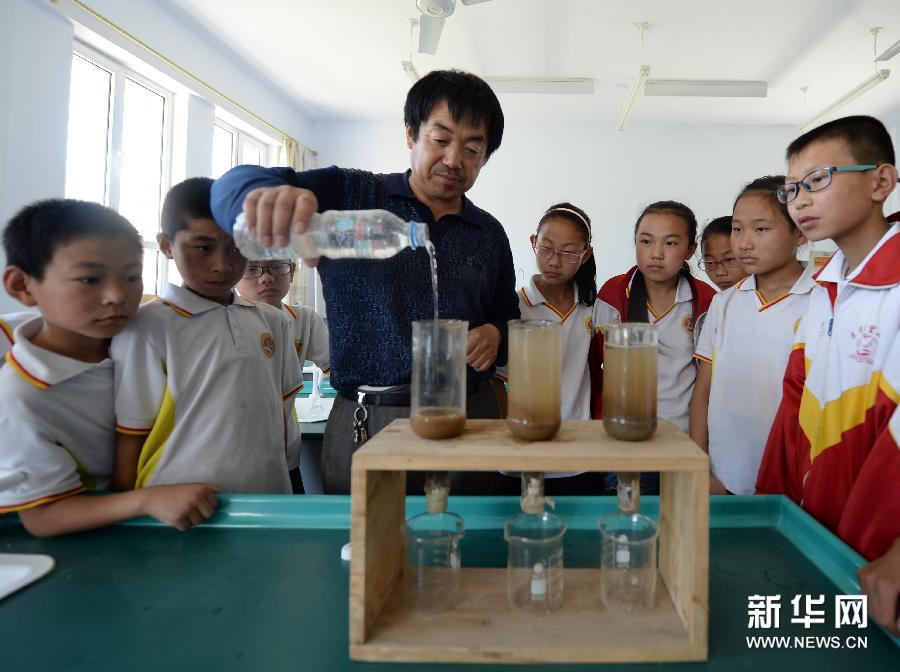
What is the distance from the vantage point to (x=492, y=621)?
29.8 inches

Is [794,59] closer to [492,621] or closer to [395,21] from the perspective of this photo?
[395,21]

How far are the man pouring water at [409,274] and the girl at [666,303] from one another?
0.72 m

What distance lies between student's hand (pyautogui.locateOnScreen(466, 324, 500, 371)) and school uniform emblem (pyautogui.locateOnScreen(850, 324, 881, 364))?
2.46ft

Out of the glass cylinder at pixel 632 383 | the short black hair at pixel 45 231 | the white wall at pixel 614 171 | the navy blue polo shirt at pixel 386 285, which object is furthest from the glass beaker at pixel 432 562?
the white wall at pixel 614 171

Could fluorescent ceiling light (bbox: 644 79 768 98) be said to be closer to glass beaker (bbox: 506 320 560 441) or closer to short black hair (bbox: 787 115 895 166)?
short black hair (bbox: 787 115 895 166)

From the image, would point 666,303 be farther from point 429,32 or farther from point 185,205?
point 429,32

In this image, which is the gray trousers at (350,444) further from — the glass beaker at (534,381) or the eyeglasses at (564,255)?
the eyeglasses at (564,255)

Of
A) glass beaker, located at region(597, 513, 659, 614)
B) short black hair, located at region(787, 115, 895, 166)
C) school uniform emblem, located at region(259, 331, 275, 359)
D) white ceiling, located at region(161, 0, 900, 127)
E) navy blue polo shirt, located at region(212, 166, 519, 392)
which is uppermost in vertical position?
white ceiling, located at region(161, 0, 900, 127)

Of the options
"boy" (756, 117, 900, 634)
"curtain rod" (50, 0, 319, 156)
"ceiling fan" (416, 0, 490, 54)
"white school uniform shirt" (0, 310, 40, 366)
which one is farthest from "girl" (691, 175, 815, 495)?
"curtain rod" (50, 0, 319, 156)

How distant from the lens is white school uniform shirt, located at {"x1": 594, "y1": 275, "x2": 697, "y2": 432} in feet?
5.99

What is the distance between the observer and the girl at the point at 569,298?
6.06 feet

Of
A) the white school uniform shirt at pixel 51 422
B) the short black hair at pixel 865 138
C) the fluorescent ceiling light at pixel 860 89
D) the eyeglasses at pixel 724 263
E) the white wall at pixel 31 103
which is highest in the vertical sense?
the fluorescent ceiling light at pixel 860 89

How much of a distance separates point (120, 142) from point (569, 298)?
395cm

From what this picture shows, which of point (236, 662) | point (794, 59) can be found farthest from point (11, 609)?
point (794, 59)
